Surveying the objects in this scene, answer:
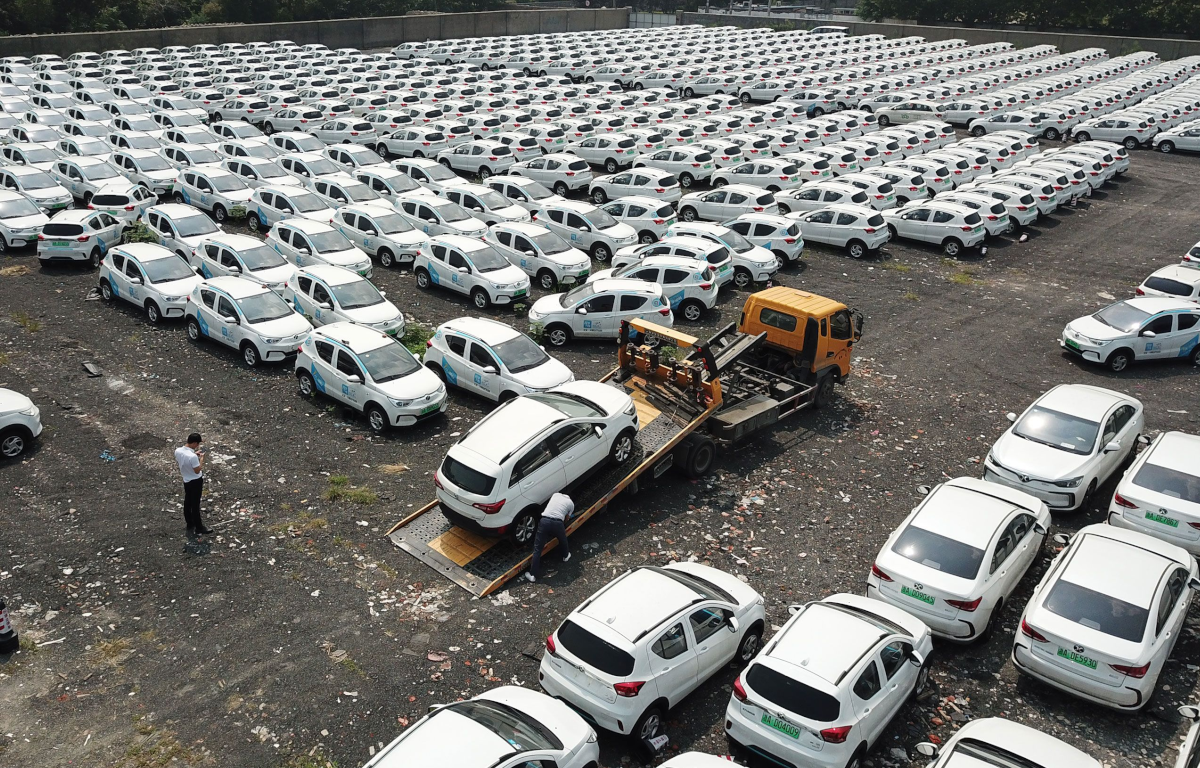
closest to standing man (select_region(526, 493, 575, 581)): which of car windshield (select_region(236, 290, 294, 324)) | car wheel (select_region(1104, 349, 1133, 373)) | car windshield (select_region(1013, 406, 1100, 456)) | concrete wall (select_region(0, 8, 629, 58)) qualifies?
car windshield (select_region(1013, 406, 1100, 456))

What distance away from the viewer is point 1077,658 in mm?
10766

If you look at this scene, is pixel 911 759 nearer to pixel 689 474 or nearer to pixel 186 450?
pixel 689 474

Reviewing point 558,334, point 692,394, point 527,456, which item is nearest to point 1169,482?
point 692,394

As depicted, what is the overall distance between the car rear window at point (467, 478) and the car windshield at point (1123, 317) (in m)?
15.4

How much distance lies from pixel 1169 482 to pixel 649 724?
912 cm

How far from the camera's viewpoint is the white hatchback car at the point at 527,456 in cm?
1312

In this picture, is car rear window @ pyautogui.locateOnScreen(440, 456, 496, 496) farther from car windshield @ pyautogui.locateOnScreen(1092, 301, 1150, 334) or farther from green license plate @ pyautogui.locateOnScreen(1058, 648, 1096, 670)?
car windshield @ pyautogui.locateOnScreen(1092, 301, 1150, 334)

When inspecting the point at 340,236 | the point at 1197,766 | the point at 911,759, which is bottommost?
the point at 911,759

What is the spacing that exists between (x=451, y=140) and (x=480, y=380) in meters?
21.3

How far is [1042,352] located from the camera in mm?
21422

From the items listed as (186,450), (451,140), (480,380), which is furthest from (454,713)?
(451,140)

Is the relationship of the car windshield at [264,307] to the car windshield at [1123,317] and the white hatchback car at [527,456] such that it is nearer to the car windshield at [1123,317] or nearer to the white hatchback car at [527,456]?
the white hatchback car at [527,456]

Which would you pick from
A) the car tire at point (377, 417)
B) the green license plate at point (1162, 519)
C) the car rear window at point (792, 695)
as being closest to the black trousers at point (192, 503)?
the car tire at point (377, 417)

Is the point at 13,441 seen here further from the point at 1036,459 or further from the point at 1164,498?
the point at 1164,498
